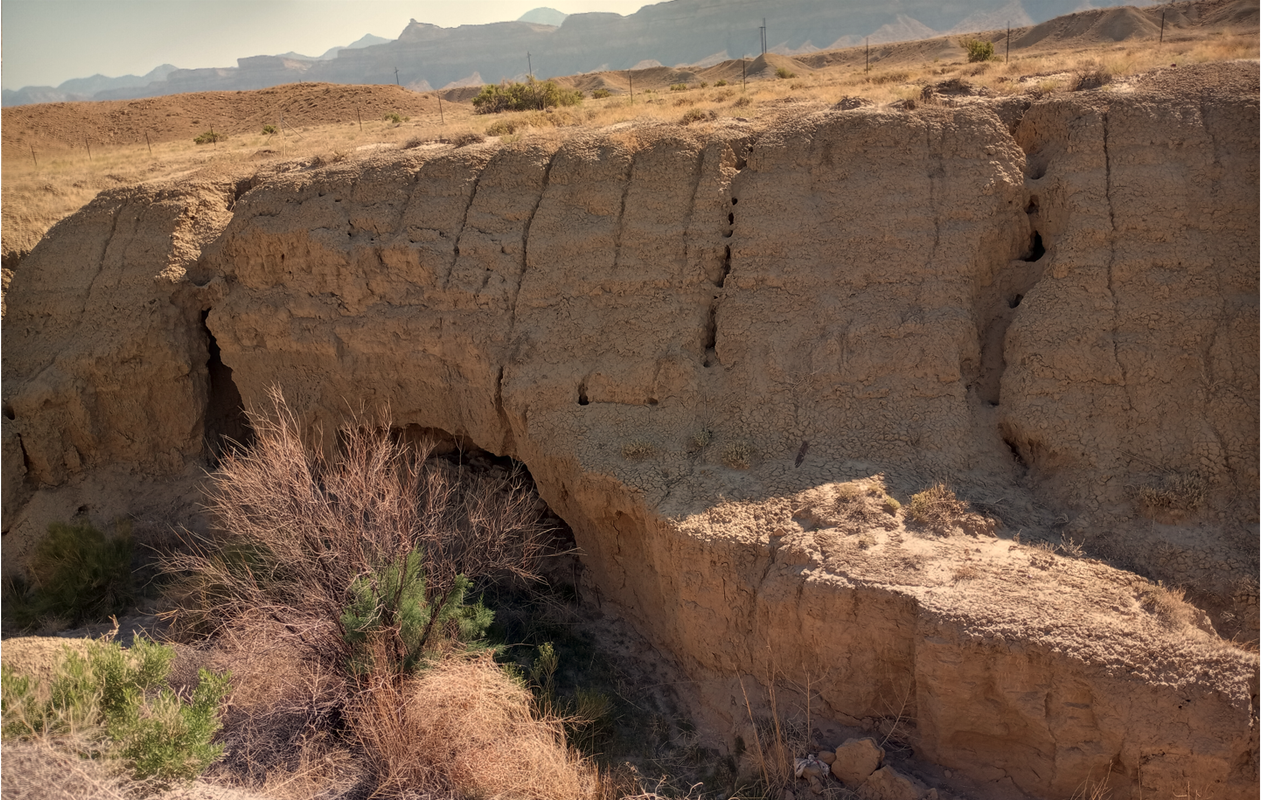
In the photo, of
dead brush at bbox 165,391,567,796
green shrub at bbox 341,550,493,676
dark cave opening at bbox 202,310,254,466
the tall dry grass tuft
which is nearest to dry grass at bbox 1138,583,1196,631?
the tall dry grass tuft

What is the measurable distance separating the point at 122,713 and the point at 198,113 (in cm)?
2691

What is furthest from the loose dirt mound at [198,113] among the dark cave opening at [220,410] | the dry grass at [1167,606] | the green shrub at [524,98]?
the dry grass at [1167,606]

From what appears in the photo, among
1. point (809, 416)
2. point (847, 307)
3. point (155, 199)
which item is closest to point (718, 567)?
point (809, 416)

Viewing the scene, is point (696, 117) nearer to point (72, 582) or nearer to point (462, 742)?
point (462, 742)

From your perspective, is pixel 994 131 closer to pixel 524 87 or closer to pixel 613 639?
pixel 613 639

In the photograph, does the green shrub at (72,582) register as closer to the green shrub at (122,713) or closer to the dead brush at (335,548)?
the dead brush at (335,548)

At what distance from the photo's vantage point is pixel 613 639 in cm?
812

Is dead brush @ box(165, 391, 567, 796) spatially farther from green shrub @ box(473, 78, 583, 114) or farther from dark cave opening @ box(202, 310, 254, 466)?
Answer: green shrub @ box(473, 78, 583, 114)

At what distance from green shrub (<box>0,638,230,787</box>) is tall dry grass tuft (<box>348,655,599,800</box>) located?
3.99 ft

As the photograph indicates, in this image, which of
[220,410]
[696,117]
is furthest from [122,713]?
[696,117]

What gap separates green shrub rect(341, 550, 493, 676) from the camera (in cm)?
686

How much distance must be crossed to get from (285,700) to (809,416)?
5333mm

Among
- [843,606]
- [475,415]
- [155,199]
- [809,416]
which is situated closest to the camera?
[843,606]

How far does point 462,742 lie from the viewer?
6.44 meters
